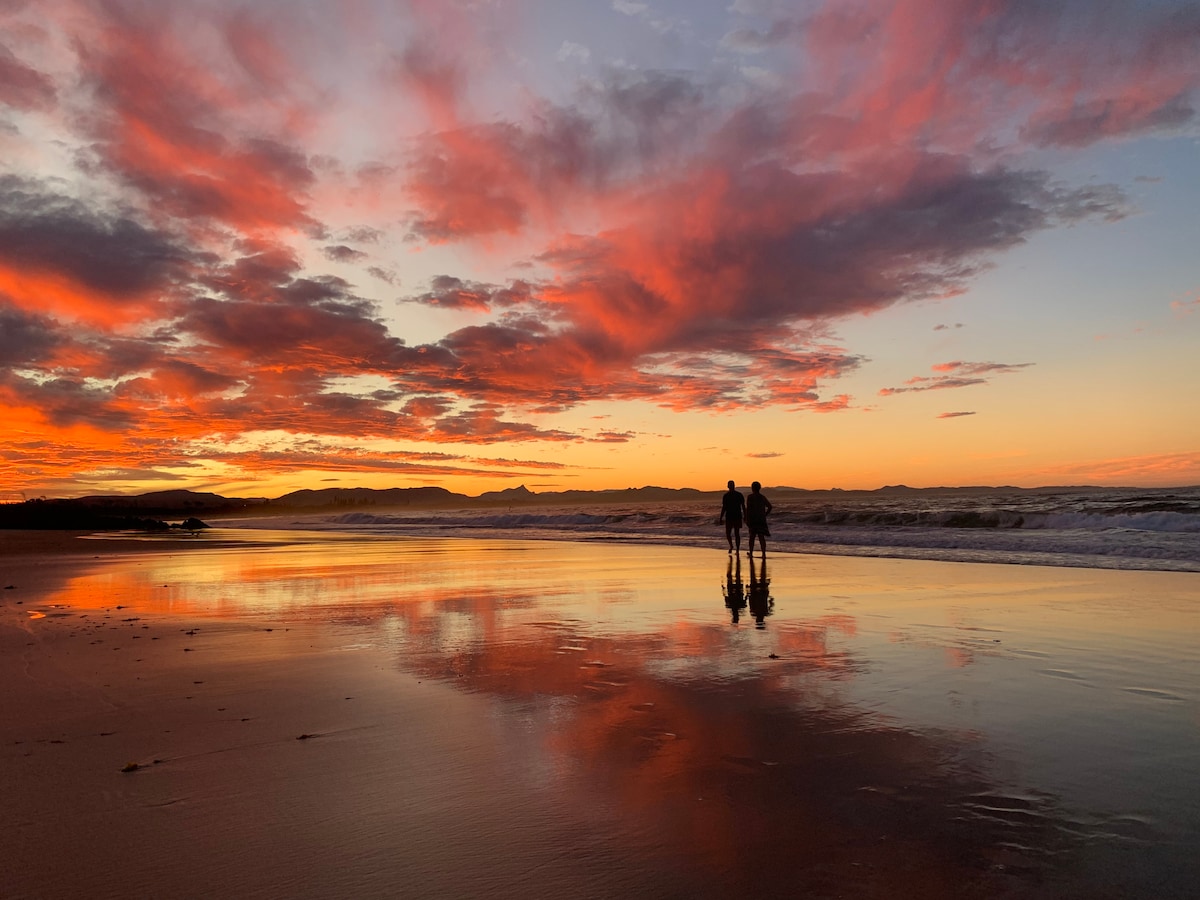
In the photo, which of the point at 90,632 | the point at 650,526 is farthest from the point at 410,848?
the point at 650,526

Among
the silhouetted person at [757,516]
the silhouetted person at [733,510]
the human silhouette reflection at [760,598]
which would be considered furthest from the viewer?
the silhouetted person at [733,510]

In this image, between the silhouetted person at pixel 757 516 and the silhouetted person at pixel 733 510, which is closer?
the silhouetted person at pixel 757 516

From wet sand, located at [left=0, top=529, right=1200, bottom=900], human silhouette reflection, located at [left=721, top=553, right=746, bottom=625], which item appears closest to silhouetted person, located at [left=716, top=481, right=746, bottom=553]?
human silhouette reflection, located at [left=721, top=553, right=746, bottom=625]

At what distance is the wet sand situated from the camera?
2850mm

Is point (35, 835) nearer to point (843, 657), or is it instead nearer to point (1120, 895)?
point (1120, 895)

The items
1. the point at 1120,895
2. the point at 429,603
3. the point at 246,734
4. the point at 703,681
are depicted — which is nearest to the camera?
the point at 1120,895

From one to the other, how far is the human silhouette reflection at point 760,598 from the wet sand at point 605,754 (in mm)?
260

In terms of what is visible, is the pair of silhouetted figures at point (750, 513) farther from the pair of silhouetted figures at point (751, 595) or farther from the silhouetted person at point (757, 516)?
the pair of silhouetted figures at point (751, 595)

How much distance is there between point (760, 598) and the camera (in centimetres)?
1112

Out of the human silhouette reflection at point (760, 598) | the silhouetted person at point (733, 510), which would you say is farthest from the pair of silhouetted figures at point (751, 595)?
the silhouetted person at point (733, 510)

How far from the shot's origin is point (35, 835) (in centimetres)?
312

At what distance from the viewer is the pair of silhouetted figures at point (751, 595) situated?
9.52 meters

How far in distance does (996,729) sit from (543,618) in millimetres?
5612

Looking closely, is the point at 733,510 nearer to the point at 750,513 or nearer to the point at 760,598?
the point at 750,513
